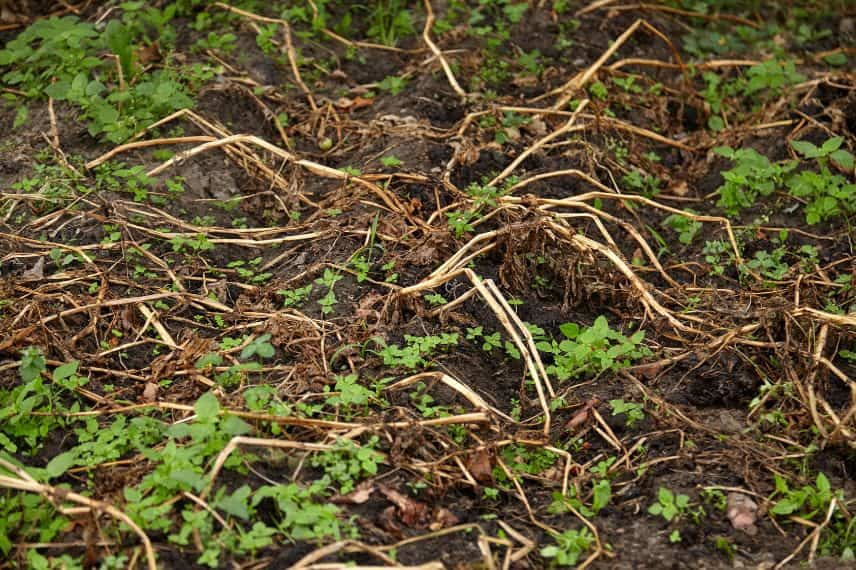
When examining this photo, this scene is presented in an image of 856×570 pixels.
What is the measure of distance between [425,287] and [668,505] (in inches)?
49.9

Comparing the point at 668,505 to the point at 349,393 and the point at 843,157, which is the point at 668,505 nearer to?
the point at 349,393

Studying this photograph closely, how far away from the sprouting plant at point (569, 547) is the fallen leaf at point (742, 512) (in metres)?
0.48

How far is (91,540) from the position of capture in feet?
8.80

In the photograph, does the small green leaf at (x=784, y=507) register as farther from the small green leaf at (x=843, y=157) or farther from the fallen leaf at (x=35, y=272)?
the fallen leaf at (x=35, y=272)

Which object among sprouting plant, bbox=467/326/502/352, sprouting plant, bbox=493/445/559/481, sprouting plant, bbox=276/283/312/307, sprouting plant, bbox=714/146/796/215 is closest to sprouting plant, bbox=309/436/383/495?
sprouting plant, bbox=493/445/559/481

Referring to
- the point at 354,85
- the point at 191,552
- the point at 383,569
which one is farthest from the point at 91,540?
the point at 354,85

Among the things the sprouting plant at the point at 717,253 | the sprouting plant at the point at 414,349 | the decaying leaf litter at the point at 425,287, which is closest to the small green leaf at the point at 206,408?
the decaying leaf litter at the point at 425,287

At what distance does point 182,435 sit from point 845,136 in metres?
3.71

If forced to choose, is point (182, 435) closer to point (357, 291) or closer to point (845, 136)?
point (357, 291)

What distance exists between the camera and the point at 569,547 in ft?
9.33

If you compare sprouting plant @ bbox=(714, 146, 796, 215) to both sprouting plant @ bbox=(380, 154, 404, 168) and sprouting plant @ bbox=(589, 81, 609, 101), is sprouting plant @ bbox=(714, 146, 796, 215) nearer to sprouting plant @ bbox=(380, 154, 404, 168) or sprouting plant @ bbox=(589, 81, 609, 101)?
sprouting plant @ bbox=(589, 81, 609, 101)

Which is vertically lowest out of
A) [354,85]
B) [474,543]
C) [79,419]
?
[474,543]

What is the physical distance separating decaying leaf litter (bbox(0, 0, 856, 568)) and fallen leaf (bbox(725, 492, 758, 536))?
0.4 inches

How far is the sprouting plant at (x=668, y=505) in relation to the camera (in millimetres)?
2932
